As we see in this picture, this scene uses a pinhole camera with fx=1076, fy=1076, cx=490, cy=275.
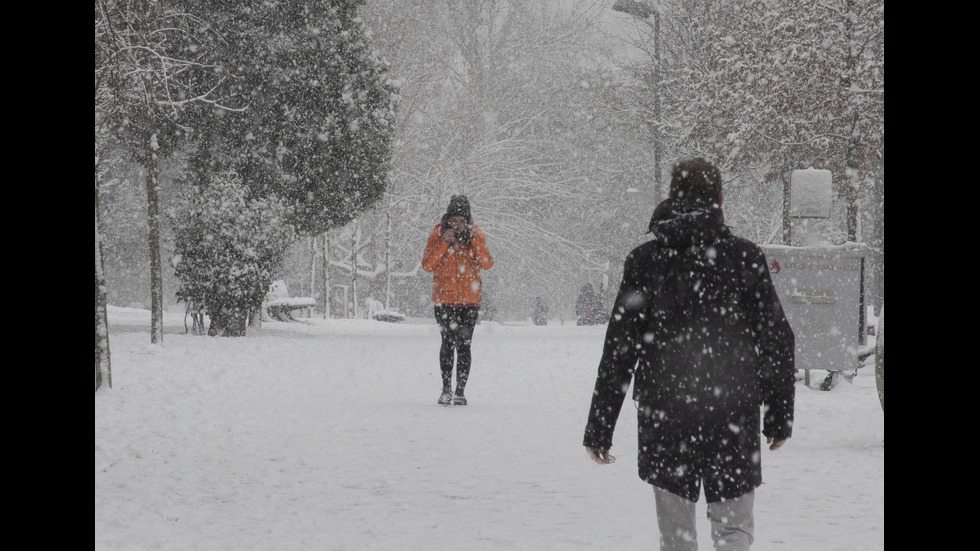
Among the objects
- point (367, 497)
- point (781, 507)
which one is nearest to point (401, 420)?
point (367, 497)

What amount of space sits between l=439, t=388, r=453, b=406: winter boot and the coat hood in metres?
6.60

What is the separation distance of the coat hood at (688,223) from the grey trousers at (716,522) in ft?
2.70

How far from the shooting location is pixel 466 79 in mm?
39719

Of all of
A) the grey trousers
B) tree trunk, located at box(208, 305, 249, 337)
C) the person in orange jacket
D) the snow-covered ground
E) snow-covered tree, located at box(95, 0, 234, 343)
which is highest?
Answer: snow-covered tree, located at box(95, 0, 234, 343)

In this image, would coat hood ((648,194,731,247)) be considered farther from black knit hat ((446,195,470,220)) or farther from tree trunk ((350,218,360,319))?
tree trunk ((350,218,360,319))

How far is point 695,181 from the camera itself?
3529mm

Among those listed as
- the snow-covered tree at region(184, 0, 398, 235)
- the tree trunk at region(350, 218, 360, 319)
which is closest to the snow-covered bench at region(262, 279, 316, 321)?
the snow-covered tree at region(184, 0, 398, 235)

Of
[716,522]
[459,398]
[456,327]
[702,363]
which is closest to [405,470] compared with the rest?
[456,327]

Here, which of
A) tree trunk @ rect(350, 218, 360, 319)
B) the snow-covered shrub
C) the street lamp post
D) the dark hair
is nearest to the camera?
the dark hair

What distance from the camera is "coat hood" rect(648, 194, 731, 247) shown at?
11.4 feet

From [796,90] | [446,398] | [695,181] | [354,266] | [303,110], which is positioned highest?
[303,110]

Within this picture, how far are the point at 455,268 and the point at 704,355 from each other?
6.05m

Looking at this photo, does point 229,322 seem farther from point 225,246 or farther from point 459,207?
point 459,207
